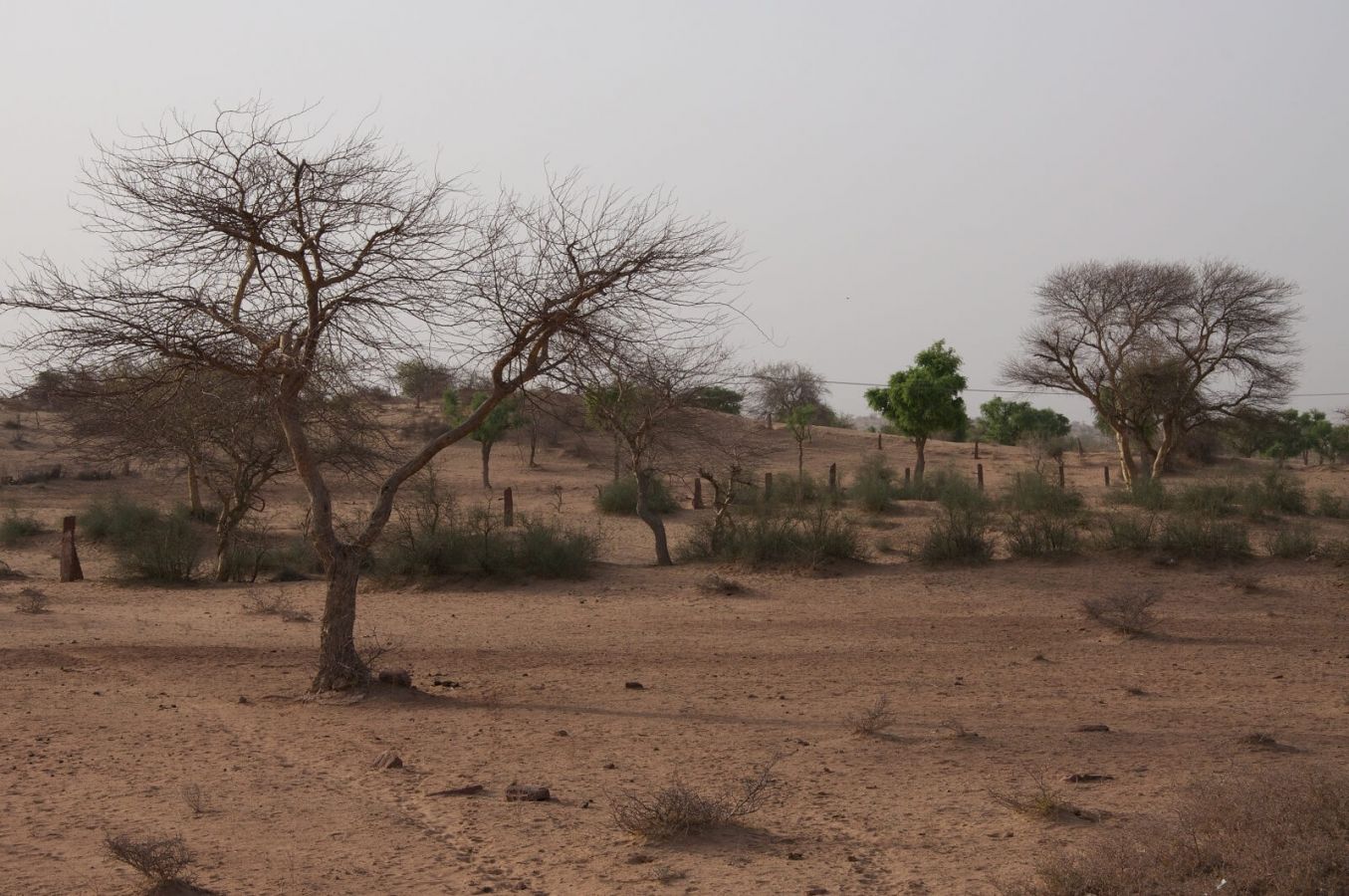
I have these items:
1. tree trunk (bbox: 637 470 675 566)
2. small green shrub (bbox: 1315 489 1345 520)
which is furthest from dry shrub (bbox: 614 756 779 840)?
small green shrub (bbox: 1315 489 1345 520)

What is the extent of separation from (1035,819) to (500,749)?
162 inches

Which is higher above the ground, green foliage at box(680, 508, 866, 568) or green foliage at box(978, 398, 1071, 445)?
green foliage at box(978, 398, 1071, 445)

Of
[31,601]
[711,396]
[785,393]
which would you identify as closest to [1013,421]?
[785,393]

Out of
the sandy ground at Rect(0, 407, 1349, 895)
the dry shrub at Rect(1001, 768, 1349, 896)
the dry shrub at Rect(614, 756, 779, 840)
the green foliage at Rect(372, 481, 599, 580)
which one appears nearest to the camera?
the dry shrub at Rect(1001, 768, 1349, 896)

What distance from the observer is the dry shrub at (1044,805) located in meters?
7.27

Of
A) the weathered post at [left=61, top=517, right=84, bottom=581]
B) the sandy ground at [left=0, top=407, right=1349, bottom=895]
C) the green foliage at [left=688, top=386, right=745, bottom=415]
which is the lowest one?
the sandy ground at [left=0, top=407, right=1349, bottom=895]

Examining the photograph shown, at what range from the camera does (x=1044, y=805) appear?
286 inches

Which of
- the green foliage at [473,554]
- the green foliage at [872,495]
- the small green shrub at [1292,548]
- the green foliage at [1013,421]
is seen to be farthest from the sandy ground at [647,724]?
the green foliage at [1013,421]

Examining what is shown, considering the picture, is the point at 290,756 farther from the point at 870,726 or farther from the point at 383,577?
the point at 383,577

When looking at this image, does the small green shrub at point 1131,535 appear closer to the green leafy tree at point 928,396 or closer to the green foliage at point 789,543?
the green foliage at point 789,543

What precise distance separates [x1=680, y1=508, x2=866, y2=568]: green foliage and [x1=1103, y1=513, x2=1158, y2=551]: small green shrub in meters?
4.32

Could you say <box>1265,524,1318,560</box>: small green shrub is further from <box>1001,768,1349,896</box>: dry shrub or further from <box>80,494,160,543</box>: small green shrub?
<box>80,494,160,543</box>: small green shrub

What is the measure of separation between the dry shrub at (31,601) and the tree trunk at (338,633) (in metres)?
7.92

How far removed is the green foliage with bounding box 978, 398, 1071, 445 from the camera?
7631cm
